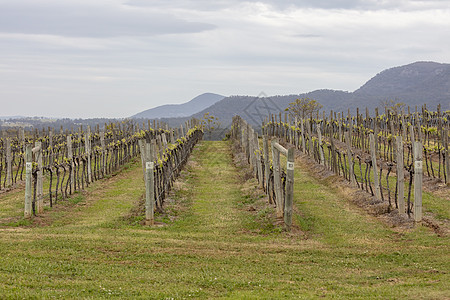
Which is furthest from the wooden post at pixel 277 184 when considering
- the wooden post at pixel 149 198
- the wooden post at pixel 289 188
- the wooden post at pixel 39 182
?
the wooden post at pixel 39 182

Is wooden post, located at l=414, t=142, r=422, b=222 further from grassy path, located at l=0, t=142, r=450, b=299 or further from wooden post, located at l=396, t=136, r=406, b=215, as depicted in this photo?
wooden post, located at l=396, t=136, r=406, b=215

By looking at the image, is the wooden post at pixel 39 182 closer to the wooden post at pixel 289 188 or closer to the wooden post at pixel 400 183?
the wooden post at pixel 289 188

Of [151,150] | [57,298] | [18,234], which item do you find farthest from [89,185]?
[57,298]

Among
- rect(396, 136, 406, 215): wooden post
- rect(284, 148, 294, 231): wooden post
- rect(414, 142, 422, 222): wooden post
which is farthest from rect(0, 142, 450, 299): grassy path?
rect(396, 136, 406, 215): wooden post

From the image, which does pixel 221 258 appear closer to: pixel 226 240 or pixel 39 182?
pixel 226 240

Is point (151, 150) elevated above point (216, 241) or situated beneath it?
elevated above

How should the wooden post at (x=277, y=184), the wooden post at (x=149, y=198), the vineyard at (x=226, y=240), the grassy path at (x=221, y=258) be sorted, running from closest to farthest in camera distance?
1. the grassy path at (x=221, y=258)
2. the vineyard at (x=226, y=240)
3. the wooden post at (x=149, y=198)
4. the wooden post at (x=277, y=184)

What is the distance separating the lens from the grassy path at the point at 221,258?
7469mm

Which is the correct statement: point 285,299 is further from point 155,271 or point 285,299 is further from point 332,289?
point 155,271

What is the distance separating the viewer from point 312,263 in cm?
947

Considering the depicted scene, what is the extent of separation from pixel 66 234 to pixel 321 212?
23.7 ft

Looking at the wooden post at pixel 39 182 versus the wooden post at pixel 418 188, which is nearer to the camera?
the wooden post at pixel 418 188

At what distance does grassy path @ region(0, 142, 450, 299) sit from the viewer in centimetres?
747

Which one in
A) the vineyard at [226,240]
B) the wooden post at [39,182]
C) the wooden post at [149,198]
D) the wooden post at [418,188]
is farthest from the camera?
the wooden post at [39,182]
